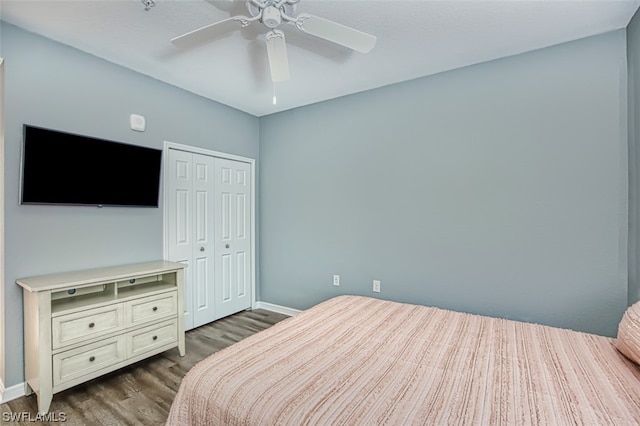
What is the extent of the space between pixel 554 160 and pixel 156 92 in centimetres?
352

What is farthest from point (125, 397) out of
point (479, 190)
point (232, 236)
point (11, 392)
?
point (479, 190)

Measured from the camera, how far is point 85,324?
2150 millimetres

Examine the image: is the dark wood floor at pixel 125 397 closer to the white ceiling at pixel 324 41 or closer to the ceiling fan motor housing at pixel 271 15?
the ceiling fan motor housing at pixel 271 15

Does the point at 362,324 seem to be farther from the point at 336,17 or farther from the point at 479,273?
the point at 336,17

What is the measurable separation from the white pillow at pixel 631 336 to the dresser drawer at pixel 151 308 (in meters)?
2.97

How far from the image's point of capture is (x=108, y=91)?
2.64m

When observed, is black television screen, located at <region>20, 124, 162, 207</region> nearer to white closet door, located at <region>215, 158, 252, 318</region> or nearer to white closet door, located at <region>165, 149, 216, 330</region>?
Answer: white closet door, located at <region>165, 149, 216, 330</region>

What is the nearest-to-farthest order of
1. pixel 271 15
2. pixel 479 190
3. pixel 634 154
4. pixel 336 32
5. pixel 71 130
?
pixel 271 15 < pixel 336 32 < pixel 634 154 < pixel 71 130 < pixel 479 190

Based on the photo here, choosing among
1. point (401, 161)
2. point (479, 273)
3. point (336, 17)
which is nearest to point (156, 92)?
point (336, 17)

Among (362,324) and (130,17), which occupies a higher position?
(130,17)

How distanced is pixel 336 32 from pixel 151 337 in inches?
103

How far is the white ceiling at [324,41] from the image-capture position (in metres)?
1.96

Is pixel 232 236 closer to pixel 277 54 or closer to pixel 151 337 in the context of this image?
pixel 151 337

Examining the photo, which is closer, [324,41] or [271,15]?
[271,15]
